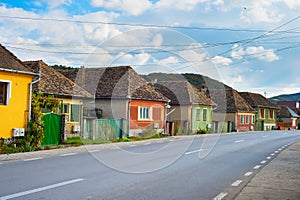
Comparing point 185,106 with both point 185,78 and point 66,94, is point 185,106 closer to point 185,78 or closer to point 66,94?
point 185,78

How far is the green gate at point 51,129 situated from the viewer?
21219 mm

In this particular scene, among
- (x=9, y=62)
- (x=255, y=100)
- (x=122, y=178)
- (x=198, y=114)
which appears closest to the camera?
(x=122, y=178)

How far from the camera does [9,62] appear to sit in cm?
2067

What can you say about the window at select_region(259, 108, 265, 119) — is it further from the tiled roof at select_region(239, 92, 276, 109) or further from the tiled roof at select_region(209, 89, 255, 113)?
the tiled roof at select_region(209, 89, 255, 113)

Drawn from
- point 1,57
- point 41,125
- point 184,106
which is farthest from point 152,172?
point 184,106

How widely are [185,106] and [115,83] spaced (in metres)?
13.8

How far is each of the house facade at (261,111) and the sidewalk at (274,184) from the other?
60.1m

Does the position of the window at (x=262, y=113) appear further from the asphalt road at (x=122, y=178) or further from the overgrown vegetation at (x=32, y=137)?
the asphalt road at (x=122, y=178)

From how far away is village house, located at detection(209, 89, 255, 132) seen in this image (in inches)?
2184

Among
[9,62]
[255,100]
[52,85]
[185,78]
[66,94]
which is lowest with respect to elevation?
[66,94]

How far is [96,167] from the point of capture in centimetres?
1259

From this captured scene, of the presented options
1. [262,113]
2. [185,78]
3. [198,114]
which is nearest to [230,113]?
[198,114]

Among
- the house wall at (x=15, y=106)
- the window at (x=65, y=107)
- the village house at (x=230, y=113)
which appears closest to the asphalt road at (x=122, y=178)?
the house wall at (x=15, y=106)

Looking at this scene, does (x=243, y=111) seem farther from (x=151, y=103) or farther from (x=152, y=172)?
(x=152, y=172)
